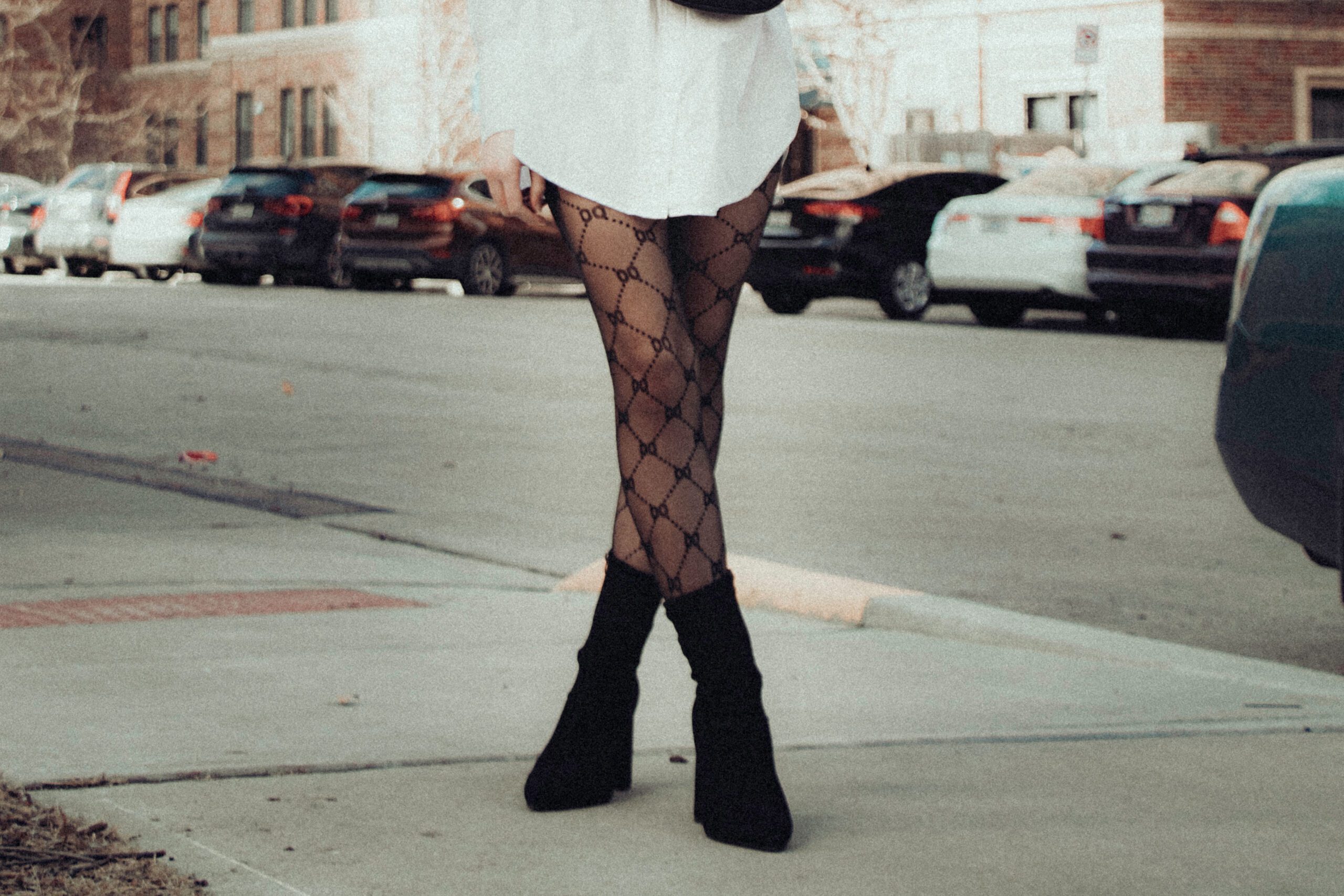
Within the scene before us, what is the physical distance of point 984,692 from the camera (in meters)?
4.25

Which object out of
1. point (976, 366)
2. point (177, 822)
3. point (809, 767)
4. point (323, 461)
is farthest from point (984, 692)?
point (976, 366)

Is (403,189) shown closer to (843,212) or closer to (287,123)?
(843,212)

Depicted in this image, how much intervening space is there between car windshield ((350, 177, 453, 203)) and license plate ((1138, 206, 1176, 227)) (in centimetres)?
869

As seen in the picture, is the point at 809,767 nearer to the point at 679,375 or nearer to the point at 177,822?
the point at 679,375

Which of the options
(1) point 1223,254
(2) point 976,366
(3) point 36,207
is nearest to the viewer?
(2) point 976,366

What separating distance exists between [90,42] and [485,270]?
4426 cm

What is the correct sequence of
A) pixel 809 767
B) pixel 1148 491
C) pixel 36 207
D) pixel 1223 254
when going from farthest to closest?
pixel 36 207 → pixel 1223 254 → pixel 1148 491 → pixel 809 767

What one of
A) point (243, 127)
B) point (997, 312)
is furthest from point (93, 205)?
point (243, 127)

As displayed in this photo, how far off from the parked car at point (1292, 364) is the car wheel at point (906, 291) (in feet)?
45.7

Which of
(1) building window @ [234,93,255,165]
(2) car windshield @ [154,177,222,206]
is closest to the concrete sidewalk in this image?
(2) car windshield @ [154,177,222,206]

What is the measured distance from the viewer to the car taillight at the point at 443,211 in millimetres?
21875

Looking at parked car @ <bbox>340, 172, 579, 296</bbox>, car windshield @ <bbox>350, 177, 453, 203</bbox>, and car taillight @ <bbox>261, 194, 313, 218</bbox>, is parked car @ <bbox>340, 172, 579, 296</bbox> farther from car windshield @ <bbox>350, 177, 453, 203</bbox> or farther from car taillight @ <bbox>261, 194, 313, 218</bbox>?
car taillight @ <bbox>261, 194, 313, 218</bbox>

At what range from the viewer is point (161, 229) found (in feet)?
84.7

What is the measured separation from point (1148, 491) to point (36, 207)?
77.2 feet
